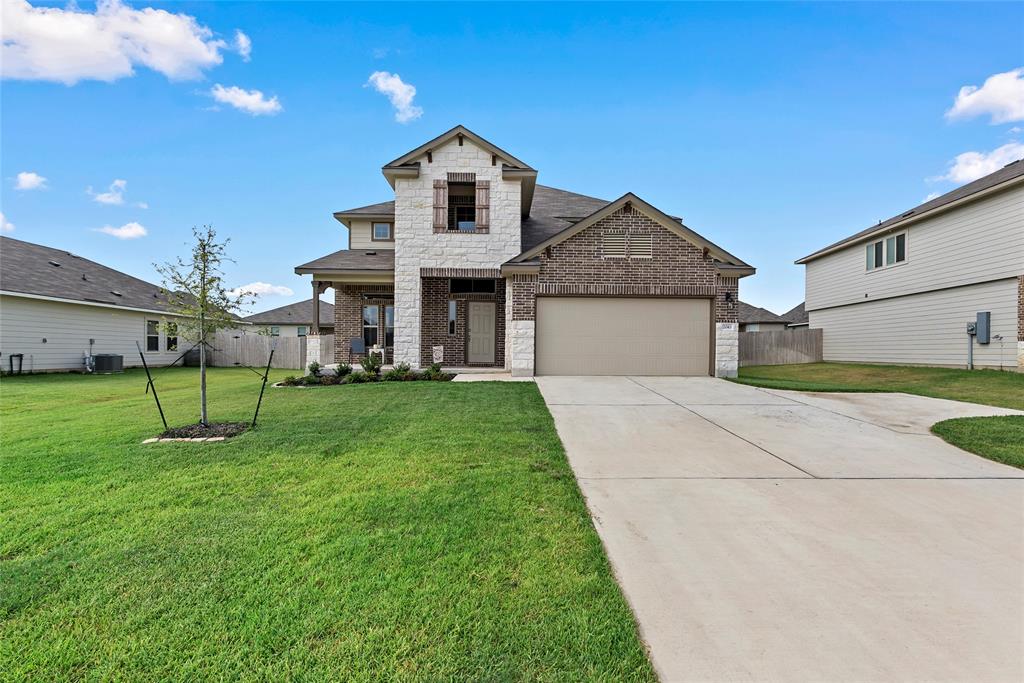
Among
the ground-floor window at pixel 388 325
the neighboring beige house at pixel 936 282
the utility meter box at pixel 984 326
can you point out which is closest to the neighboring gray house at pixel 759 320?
the neighboring beige house at pixel 936 282

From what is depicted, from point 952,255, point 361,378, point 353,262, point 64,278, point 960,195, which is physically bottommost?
point 361,378

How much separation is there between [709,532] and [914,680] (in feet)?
4.55

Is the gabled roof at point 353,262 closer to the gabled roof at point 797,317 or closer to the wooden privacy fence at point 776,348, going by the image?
the wooden privacy fence at point 776,348

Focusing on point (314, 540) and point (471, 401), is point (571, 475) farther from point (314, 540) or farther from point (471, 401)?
point (471, 401)

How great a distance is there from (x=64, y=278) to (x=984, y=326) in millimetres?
33080

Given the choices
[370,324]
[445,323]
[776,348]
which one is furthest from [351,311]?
[776,348]

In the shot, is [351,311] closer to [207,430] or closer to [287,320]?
[207,430]

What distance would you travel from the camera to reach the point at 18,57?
955cm

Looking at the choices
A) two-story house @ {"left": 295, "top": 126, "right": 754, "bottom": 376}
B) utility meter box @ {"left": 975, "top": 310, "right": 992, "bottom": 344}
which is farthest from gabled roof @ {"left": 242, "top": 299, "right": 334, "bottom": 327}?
utility meter box @ {"left": 975, "top": 310, "right": 992, "bottom": 344}

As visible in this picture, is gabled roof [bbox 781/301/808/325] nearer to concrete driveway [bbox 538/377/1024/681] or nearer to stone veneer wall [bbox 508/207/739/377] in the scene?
stone veneer wall [bbox 508/207/739/377]

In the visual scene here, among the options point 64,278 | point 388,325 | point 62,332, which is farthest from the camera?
point 64,278

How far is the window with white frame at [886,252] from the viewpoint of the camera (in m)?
17.5

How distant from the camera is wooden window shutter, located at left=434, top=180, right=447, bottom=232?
13.7 m

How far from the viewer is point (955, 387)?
12.0 metres
